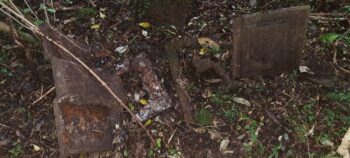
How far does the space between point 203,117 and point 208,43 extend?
85cm

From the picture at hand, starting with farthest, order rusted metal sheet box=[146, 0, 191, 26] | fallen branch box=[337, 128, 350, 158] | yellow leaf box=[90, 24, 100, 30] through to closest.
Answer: yellow leaf box=[90, 24, 100, 30] → rusted metal sheet box=[146, 0, 191, 26] → fallen branch box=[337, 128, 350, 158]

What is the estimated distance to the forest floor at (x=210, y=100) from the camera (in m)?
3.15

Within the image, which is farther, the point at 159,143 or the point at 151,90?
the point at 151,90

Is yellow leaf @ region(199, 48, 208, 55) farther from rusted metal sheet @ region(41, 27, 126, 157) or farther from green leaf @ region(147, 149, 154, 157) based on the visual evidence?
green leaf @ region(147, 149, 154, 157)

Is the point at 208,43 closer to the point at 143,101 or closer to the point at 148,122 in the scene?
the point at 143,101

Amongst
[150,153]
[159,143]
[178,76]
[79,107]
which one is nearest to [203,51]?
[178,76]

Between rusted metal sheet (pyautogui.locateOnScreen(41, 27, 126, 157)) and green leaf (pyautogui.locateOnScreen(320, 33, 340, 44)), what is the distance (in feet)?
6.45

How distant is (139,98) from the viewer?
339cm

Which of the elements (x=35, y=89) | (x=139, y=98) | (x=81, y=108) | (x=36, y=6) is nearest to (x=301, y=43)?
(x=139, y=98)

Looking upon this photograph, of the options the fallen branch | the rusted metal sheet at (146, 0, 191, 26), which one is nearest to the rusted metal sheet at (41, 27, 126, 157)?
the rusted metal sheet at (146, 0, 191, 26)

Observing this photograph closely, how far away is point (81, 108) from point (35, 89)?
92 centimetres

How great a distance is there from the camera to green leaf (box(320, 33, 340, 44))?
340 cm

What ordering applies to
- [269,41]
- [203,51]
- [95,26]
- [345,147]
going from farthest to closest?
1. [95,26]
2. [203,51]
3. [269,41]
4. [345,147]

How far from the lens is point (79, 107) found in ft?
9.71
